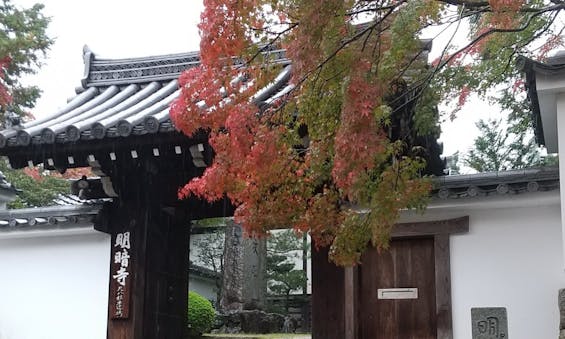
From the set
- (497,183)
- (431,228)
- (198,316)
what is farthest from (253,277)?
(497,183)

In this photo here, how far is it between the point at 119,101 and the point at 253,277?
29.7 feet

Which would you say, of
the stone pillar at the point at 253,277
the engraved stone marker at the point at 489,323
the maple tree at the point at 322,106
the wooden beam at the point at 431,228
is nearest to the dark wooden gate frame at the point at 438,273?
the wooden beam at the point at 431,228

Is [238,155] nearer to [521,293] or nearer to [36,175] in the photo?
[521,293]

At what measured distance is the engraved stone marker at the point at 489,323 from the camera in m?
7.54

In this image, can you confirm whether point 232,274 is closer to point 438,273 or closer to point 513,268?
point 438,273

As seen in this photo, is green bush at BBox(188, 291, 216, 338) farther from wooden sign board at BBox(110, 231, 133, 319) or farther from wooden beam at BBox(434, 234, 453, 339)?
wooden beam at BBox(434, 234, 453, 339)

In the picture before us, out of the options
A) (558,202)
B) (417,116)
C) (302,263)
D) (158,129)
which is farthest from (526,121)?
(302,263)

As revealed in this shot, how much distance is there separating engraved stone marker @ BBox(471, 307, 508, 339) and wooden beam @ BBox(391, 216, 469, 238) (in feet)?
2.87

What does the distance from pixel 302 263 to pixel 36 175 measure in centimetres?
866

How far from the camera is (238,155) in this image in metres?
6.27

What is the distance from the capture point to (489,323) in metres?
7.60

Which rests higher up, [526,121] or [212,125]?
[526,121]

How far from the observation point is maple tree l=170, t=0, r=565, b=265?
18.8ft

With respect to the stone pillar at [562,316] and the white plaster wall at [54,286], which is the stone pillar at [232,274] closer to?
the white plaster wall at [54,286]
